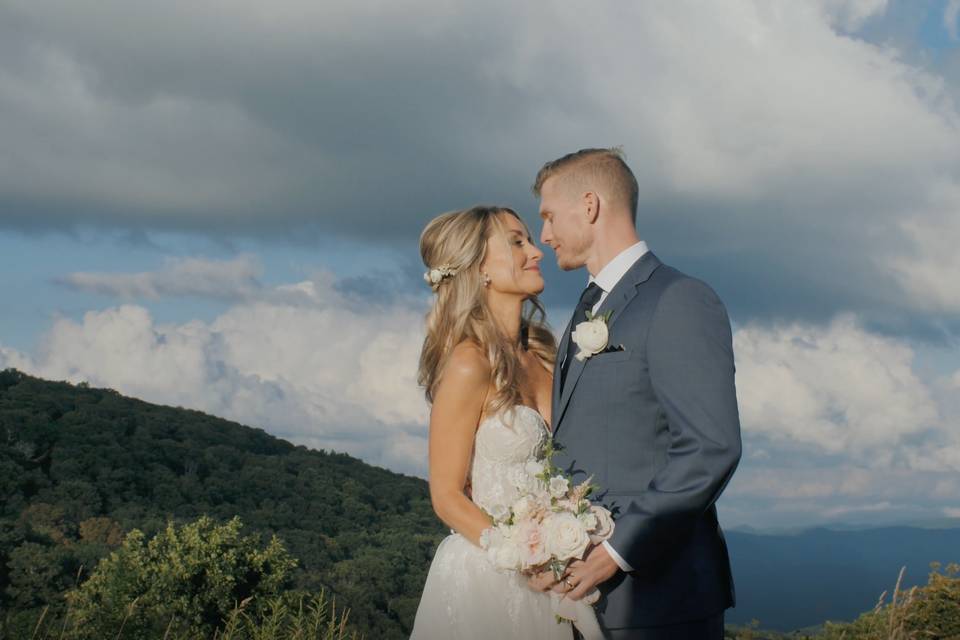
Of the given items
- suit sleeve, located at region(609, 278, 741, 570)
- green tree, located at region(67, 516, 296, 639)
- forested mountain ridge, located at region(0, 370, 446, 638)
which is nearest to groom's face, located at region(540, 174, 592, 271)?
suit sleeve, located at region(609, 278, 741, 570)

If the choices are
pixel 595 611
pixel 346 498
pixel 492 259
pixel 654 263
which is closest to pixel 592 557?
pixel 595 611

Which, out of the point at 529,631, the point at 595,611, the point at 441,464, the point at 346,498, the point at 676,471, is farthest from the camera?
the point at 346,498

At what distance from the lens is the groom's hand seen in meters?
4.12

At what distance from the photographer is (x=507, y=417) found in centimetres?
559

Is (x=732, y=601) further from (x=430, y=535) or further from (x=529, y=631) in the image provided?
(x=430, y=535)

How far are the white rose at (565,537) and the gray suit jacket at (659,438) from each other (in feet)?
0.47

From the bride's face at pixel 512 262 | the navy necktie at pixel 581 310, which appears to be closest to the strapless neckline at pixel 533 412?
the bride's face at pixel 512 262

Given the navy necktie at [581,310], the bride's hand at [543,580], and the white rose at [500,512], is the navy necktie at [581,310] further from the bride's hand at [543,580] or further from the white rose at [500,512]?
the bride's hand at [543,580]

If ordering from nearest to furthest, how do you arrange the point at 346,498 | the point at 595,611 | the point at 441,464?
the point at 595,611
the point at 441,464
the point at 346,498

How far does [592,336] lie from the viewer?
4.46 meters

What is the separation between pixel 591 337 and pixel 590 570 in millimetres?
945

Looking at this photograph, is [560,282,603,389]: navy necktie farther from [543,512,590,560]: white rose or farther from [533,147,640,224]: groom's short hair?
[543,512,590,560]: white rose

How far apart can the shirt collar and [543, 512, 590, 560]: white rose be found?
109 centimetres

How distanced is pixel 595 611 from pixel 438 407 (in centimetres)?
155
